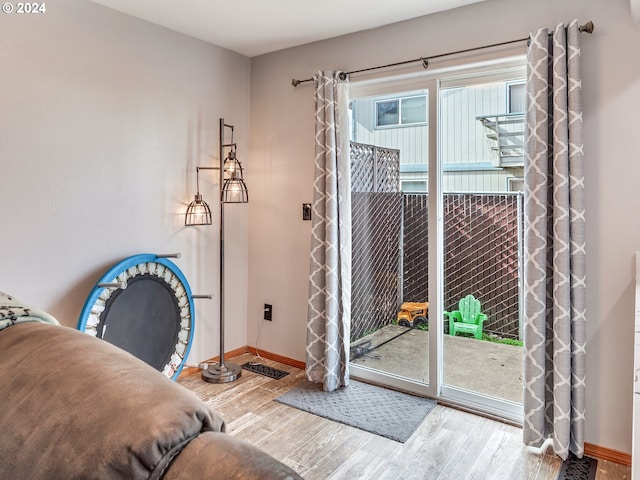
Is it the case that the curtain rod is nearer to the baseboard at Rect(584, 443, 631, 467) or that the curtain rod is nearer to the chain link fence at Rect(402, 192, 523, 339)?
the chain link fence at Rect(402, 192, 523, 339)

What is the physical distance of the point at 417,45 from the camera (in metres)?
2.76

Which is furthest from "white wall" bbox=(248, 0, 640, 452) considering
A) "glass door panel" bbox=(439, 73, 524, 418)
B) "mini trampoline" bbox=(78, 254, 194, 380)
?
"mini trampoline" bbox=(78, 254, 194, 380)

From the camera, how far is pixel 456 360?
2877mm

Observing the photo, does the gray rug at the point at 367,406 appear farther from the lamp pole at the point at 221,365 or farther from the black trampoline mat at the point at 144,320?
the black trampoline mat at the point at 144,320

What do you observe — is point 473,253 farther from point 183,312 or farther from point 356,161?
point 183,312

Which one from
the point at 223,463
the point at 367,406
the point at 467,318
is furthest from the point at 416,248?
the point at 223,463

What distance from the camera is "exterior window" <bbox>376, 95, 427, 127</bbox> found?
9.40 ft

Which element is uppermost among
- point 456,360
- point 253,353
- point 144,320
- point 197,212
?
point 197,212

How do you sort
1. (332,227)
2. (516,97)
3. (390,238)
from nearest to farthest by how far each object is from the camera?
(516,97) → (332,227) → (390,238)

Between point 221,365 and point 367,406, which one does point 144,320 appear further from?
point 367,406

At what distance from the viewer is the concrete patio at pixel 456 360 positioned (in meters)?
2.71

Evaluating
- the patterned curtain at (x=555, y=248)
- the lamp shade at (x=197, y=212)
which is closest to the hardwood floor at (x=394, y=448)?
the patterned curtain at (x=555, y=248)

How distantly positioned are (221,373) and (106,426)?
98.2 inches

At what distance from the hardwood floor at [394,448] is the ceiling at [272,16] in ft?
7.90
